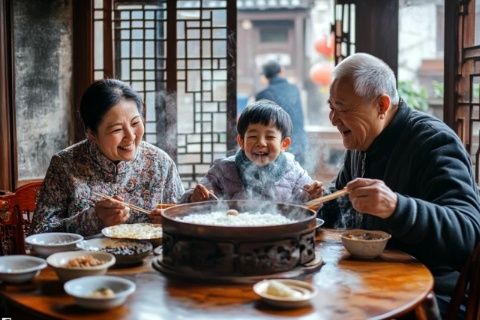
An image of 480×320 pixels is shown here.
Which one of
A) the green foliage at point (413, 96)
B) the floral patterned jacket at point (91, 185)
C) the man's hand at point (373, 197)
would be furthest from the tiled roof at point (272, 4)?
the man's hand at point (373, 197)

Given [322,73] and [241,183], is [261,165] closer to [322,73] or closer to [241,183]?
[241,183]

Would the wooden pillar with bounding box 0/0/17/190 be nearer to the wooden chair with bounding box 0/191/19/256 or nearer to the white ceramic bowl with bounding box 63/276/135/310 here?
the wooden chair with bounding box 0/191/19/256

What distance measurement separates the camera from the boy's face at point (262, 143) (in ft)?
12.1

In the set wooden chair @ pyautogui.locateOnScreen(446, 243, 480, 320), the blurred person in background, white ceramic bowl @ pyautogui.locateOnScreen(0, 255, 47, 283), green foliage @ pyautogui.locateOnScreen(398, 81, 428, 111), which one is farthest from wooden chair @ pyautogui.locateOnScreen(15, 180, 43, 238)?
green foliage @ pyautogui.locateOnScreen(398, 81, 428, 111)

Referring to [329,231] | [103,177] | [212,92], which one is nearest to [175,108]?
[212,92]

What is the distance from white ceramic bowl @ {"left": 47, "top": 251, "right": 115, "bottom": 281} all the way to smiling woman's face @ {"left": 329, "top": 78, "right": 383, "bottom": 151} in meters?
1.27

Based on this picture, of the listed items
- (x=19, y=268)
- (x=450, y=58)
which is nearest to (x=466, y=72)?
(x=450, y=58)

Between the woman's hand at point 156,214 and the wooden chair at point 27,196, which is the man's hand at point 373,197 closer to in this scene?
the woman's hand at point 156,214

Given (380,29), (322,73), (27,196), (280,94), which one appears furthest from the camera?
(322,73)

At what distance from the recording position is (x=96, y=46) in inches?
200

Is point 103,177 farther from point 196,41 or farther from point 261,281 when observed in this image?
point 196,41

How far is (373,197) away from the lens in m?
2.44

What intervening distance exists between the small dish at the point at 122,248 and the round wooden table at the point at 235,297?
0.04 meters

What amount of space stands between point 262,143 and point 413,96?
22.1 ft
